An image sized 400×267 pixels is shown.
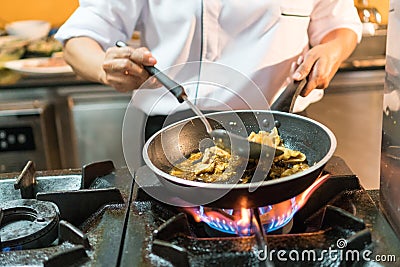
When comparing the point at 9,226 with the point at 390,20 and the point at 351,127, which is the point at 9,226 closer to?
the point at 390,20

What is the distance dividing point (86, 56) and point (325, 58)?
1.77 ft

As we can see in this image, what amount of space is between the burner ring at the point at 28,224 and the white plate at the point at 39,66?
1206 mm

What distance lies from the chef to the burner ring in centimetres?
43

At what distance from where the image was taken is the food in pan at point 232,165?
A: 0.84 metres

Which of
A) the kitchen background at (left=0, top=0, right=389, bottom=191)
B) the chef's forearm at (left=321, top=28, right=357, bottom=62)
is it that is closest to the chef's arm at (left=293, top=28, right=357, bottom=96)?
the chef's forearm at (left=321, top=28, right=357, bottom=62)

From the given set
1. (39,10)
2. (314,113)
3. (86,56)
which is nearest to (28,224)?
(86,56)

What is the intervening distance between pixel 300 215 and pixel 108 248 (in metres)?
0.32

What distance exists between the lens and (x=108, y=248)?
2.53 feet

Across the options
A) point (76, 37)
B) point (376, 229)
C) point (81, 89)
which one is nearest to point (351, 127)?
point (81, 89)

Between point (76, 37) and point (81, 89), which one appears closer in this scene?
point (76, 37)

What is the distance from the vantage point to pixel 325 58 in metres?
1.21

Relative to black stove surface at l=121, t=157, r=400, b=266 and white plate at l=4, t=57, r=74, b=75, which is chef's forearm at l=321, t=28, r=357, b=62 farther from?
white plate at l=4, t=57, r=74, b=75

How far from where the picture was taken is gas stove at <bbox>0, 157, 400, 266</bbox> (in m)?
0.73

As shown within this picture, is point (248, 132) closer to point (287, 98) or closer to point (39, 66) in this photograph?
point (287, 98)
